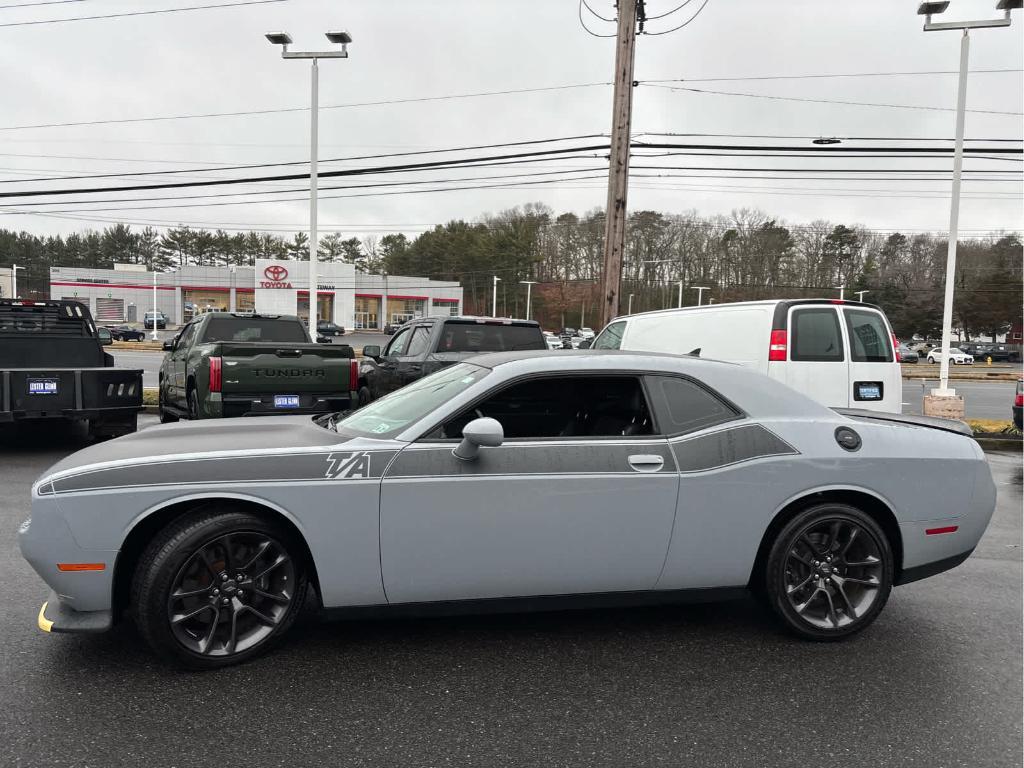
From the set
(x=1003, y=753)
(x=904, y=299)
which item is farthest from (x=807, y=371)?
(x=904, y=299)

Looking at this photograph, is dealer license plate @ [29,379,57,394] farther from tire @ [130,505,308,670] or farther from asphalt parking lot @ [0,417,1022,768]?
tire @ [130,505,308,670]

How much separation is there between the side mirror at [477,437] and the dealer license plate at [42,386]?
7.10 metres

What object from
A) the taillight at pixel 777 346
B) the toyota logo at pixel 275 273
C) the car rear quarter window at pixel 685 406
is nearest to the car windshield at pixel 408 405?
the car rear quarter window at pixel 685 406

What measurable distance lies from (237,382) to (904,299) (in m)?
87.5

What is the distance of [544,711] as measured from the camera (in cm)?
282

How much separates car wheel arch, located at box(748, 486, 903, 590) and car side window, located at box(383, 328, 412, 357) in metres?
7.02

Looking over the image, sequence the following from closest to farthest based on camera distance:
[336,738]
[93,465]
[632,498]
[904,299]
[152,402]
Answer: [336,738] < [93,465] < [632,498] < [152,402] < [904,299]

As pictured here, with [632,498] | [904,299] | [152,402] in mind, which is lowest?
[152,402]

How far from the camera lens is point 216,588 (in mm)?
3072

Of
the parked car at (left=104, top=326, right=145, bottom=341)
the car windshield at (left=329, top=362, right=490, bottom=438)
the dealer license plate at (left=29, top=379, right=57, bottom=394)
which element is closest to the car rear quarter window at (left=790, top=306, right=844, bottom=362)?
the car windshield at (left=329, top=362, right=490, bottom=438)

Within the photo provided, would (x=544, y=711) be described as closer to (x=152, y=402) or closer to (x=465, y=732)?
(x=465, y=732)

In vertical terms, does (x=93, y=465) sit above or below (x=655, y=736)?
above

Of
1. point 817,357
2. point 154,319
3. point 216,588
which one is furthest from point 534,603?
point 154,319

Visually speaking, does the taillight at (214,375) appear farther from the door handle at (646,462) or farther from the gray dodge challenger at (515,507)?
the door handle at (646,462)
